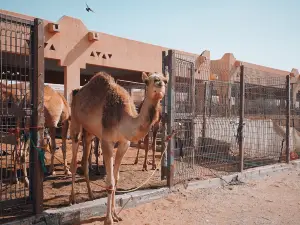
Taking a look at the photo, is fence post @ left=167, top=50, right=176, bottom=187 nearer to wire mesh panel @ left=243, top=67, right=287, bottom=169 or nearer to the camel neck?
the camel neck

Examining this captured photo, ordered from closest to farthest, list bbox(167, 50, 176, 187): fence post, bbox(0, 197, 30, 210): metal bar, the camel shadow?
1. bbox(0, 197, 30, 210): metal bar
2. the camel shadow
3. bbox(167, 50, 176, 187): fence post

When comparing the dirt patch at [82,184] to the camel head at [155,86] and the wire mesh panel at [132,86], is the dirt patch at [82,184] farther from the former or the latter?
the wire mesh panel at [132,86]

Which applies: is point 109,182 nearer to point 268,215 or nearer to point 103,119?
point 103,119

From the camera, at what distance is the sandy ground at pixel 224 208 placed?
4.83 m

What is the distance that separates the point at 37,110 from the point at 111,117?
117cm

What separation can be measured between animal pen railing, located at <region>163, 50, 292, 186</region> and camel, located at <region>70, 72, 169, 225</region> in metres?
1.46

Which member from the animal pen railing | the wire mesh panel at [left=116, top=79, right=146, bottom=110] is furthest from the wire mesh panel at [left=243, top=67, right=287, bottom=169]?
the wire mesh panel at [left=116, top=79, right=146, bottom=110]

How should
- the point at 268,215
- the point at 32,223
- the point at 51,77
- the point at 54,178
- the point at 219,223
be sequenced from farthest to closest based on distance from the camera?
the point at 51,77
the point at 54,178
the point at 268,215
the point at 219,223
the point at 32,223

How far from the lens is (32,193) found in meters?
4.38

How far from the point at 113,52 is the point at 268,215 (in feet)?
39.7

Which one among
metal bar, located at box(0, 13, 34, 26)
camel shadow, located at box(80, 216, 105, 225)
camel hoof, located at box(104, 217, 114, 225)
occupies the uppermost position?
metal bar, located at box(0, 13, 34, 26)

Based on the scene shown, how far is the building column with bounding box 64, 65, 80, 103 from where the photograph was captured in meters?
13.3

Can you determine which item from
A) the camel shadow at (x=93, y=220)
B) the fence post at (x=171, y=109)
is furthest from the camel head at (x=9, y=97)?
the fence post at (x=171, y=109)

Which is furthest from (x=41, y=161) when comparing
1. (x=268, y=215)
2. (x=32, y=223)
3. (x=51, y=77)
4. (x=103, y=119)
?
(x=51, y=77)
